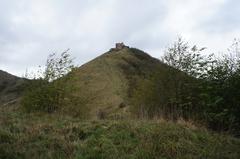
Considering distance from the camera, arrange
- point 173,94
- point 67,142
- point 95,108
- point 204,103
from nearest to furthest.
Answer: point 67,142 → point 204,103 → point 173,94 → point 95,108

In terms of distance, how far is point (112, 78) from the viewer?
155 ft

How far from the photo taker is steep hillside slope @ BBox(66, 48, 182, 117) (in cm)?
3769

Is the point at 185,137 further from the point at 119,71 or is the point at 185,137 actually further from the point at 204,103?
the point at 119,71

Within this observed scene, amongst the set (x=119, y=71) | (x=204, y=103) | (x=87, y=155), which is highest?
(x=119, y=71)

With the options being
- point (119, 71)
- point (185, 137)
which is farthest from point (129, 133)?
point (119, 71)

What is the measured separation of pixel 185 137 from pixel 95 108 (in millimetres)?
26025

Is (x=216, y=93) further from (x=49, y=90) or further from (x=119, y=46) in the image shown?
(x=119, y=46)

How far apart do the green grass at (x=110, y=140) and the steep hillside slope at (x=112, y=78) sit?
1572cm

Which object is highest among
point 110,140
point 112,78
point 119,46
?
point 119,46

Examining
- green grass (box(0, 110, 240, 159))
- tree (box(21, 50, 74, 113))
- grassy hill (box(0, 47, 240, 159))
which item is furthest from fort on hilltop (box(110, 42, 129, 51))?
green grass (box(0, 110, 240, 159))

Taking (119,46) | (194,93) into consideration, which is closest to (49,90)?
(194,93)

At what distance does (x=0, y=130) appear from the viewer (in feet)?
40.6

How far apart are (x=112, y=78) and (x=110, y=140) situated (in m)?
35.0

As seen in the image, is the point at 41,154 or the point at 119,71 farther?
the point at 119,71
